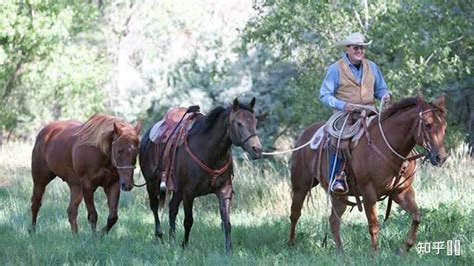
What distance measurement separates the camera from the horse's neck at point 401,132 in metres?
8.58

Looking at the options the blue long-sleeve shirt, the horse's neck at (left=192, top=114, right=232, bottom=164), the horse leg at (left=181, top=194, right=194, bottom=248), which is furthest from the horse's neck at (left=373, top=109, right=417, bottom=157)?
the horse leg at (left=181, top=194, right=194, bottom=248)

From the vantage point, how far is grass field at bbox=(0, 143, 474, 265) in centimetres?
830

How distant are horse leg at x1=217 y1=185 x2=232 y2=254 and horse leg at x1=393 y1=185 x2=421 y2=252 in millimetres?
1922

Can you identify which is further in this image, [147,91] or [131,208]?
[147,91]

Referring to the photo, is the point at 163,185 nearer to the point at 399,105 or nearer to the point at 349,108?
the point at 349,108

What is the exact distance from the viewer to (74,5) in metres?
24.1

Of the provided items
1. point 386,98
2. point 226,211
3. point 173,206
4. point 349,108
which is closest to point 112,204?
point 173,206

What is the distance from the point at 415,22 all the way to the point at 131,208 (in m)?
6.46

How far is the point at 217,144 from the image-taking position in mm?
9633

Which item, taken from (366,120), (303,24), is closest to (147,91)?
(303,24)

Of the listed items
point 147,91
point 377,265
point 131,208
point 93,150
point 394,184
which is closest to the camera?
point 377,265

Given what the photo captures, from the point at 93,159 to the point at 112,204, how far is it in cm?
64

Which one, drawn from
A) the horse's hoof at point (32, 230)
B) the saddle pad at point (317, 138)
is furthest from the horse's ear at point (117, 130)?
the saddle pad at point (317, 138)

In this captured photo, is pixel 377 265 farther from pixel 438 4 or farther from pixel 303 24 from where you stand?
pixel 303 24
